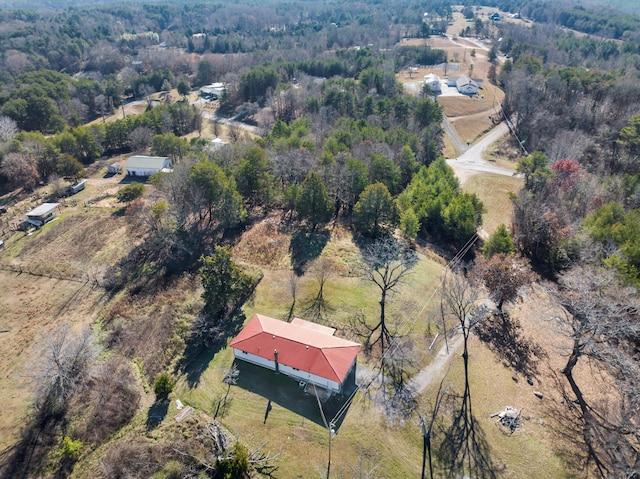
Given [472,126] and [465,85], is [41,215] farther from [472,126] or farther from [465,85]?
[465,85]

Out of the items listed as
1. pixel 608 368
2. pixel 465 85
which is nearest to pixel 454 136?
pixel 465 85

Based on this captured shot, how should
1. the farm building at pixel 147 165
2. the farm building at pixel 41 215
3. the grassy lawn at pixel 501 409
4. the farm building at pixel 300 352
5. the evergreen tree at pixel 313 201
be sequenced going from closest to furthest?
the grassy lawn at pixel 501 409
the farm building at pixel 300 352
the evergreen tree at pixel 313 201
the farm building at pixel 41 215
the farm building at pixel 147 165

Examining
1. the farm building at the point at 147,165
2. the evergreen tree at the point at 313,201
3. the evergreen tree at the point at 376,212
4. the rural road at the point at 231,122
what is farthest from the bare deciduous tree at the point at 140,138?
the evergreen tree at the point at 376,212

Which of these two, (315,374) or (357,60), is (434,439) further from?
(357,60)

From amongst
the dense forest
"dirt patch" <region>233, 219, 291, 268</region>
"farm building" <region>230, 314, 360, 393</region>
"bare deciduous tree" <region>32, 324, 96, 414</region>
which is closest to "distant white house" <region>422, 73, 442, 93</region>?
the dense forest

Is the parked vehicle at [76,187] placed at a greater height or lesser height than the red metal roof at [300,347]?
lesser

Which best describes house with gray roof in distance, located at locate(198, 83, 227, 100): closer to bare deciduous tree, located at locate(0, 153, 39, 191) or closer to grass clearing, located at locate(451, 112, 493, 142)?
bare deciduous tree, located at locate(0, 153, 39, 191)

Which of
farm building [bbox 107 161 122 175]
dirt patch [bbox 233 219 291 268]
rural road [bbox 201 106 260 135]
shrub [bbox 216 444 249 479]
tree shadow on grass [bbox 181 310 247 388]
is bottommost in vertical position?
rural road [bbox 201 106 260 135]

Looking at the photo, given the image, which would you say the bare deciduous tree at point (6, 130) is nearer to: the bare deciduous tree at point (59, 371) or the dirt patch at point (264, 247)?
the dirt patch at point (264, 247)
